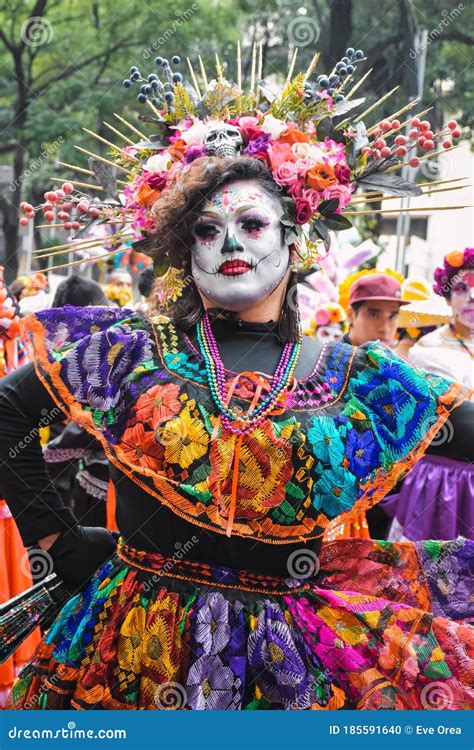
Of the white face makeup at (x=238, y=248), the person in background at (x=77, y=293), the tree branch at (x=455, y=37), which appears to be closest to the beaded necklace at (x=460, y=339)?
the person in background at (x=77, y=293)

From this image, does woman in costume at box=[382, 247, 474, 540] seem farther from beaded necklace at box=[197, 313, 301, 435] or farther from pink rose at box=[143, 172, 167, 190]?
pink rose at box=[143, 172, 167, 190]

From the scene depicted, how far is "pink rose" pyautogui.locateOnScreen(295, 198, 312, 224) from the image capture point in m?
2.81

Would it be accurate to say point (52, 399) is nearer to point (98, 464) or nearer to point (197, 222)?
point (197, 222)

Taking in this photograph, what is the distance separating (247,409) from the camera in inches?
101

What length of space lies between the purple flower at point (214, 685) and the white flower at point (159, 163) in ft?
4.71

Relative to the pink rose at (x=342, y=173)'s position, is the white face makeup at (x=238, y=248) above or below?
below

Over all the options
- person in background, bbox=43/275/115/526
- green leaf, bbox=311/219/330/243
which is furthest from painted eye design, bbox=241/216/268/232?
person in background, bbox=43/275/115/526

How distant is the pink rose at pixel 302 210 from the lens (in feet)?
9.23

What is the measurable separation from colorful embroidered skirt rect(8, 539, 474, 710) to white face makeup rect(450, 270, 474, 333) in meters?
2.62

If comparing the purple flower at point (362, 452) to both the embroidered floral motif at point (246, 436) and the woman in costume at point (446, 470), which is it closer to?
the embroidered floral motif at point (246, 436)

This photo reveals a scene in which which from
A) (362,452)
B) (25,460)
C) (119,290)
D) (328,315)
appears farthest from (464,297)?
(119,290)

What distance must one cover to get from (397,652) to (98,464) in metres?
2.88

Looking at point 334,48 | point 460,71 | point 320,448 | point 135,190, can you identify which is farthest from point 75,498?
point 460,71

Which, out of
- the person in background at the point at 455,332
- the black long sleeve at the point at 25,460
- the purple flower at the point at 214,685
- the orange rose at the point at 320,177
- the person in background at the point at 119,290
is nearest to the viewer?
the purple flower at the point at 214,685
